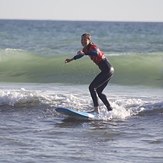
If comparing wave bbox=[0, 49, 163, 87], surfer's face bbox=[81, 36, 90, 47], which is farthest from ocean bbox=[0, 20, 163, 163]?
surfer's face bbox=[81, 36, 90, 47]

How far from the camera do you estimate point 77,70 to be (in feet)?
67.9

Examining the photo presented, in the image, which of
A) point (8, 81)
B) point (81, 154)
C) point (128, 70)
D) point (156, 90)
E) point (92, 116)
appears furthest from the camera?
point (128, 70)

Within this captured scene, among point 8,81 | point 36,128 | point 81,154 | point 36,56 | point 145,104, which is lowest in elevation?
point 81,154

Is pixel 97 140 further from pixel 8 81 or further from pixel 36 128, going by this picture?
pixel 8 81

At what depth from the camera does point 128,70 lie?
66.8 ft

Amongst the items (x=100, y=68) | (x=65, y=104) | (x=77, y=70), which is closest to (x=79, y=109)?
(x=65, y=104)

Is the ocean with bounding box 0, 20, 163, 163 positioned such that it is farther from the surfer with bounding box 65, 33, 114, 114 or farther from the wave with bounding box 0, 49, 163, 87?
the surfer with bounding box 65, 33, 114, 114

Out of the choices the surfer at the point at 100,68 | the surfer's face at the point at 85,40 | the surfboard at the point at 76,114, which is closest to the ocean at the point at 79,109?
the surfboard at the point at 76,114

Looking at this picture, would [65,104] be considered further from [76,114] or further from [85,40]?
[85,40]

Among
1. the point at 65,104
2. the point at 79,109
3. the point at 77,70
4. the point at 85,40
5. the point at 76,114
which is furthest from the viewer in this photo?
the point at 77,70

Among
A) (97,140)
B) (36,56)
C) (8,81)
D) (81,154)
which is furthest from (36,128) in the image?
(36,56)

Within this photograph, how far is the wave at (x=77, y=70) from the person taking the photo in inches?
734

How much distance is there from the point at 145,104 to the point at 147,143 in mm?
3832

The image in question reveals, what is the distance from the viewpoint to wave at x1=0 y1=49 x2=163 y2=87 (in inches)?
734
